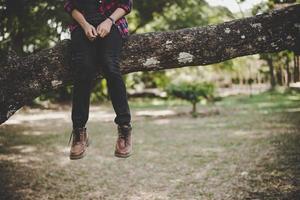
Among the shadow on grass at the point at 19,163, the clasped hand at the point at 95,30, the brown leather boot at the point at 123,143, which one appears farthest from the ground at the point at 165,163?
the clasped hand at the point at 95,30

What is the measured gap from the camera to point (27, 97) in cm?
340

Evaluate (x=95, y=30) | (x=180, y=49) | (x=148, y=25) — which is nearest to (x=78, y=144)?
(x=95, y=30)

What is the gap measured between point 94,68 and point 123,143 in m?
0.78

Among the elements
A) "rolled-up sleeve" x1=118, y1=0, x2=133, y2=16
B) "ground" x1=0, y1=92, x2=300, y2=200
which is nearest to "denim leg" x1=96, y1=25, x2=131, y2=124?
"rolled-up sleeve" x1=118, y1=0, x2=133, y2=16

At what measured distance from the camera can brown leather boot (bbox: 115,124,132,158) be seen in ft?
11.1

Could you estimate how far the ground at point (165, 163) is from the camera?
562 centimetres

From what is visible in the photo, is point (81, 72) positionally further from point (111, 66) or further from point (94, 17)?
point (94, 17)

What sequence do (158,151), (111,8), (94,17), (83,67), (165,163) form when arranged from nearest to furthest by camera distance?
(83,67)
(94,17)
(111,8)
(165,163)
(158,151)

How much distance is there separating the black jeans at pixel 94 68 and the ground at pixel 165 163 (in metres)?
2.52

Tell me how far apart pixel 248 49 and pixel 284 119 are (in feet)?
30.4

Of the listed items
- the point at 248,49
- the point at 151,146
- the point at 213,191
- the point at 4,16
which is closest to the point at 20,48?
the point at 4,16

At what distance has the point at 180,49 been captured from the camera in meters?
3.53

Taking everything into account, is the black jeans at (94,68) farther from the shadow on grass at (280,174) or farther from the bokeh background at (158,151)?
the shadow on grass at (280,174)

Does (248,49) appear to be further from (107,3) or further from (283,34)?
(107,3)
